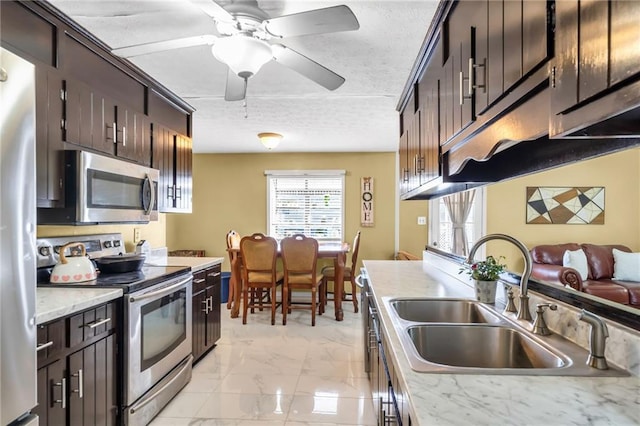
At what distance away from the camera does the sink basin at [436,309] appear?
5.57 feet

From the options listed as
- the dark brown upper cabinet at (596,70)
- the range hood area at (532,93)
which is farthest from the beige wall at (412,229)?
the dark brown upper cabinet at (596,70)

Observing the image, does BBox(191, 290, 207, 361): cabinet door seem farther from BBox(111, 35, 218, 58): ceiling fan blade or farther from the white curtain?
the white curtain

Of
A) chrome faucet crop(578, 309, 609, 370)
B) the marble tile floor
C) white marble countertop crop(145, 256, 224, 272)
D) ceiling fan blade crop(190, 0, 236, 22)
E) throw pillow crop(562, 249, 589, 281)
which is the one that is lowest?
the marble tile floor

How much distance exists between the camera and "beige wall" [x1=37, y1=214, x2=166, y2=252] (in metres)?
2.23

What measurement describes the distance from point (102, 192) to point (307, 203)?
390 centimetres

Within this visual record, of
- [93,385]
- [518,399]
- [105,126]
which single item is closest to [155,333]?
[93,385]

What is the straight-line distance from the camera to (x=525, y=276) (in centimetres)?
136

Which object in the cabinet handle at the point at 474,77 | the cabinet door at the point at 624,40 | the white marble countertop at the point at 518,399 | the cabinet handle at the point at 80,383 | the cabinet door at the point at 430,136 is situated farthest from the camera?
the cabinet door at the point at 430,136

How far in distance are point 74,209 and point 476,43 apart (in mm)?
2165

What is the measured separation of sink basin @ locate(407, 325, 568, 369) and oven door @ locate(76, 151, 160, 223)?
6.26ft

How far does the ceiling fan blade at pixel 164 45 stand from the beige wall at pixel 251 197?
410 centimetres

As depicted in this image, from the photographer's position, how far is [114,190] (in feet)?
7.52

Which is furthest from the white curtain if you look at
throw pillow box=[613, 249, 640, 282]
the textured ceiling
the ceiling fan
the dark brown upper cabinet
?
the dark brown upper cabinet

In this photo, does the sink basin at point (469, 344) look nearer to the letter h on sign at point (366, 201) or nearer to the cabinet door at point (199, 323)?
the cabinet door at point (199, 323)
